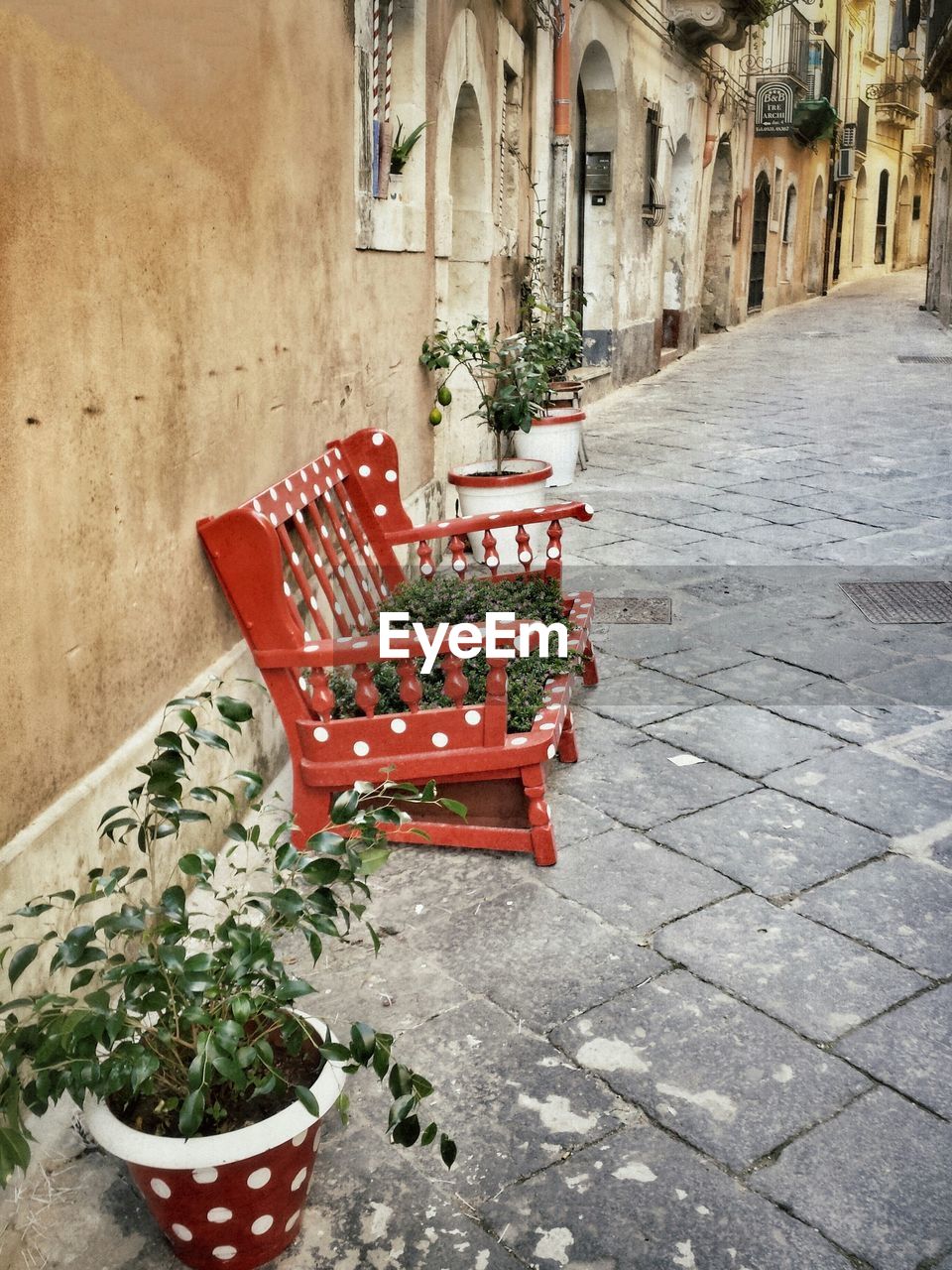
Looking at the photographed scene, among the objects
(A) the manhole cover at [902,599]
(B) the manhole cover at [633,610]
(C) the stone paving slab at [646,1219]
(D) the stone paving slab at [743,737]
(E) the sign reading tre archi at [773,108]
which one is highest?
(E) the sign reading tre archi at [773,108]

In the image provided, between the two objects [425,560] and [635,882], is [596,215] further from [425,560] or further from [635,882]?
[635,882]

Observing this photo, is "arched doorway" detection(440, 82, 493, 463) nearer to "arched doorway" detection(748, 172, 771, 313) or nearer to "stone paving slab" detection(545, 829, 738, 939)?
"stone paving slab" detection(545, 829, 738, 939)

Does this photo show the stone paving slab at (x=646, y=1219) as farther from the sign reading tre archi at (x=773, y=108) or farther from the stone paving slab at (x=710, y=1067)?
the sign reading tre archi at (x=773, y=108)

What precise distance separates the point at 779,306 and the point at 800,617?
19.7 m

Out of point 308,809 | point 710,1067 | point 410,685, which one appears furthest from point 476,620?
point 710,1067

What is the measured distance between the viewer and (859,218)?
32688mm

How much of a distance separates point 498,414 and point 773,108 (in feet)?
49.9

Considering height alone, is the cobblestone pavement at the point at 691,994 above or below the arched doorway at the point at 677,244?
below

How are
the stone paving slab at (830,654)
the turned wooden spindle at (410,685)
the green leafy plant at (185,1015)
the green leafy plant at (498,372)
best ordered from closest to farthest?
the green leafy plant at (185,1015) < the turned wooden spindle at (410,685) < the stone paving slab at (830,654) < the green leafy plant at (498,372)

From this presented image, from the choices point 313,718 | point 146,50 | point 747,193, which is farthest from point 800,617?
point 747,193

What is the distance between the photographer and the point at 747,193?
1975 centimetres

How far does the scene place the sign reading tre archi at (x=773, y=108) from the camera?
1922cm

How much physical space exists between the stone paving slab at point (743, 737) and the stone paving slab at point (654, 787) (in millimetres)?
84

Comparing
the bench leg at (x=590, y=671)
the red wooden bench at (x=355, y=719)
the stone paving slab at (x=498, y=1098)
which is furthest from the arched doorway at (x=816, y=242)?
the stone paving slab at (x=498, y=1098)
